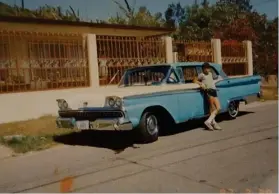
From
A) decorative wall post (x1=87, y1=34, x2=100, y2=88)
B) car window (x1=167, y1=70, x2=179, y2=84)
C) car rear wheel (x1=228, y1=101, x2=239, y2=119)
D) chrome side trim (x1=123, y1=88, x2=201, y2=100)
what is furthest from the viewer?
decorative wall post (x1=87, y1=34, x2=100, y2=88)

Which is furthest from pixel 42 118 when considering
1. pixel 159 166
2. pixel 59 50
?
pixel 159 166

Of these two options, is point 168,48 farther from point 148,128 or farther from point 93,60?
point 148,128

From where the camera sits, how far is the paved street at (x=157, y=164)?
500cm

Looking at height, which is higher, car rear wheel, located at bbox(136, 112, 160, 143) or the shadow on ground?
car rear wheel, located at bbox(136, 112, 160, 143)

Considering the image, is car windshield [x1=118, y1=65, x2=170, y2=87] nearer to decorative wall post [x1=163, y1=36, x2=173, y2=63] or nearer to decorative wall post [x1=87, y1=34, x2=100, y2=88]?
decorative wall post [x1=87, y1=34, x2=100, y2=88]

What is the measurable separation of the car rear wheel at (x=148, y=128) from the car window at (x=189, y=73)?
151cm

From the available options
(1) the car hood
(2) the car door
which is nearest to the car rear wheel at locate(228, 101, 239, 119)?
(2) the car door

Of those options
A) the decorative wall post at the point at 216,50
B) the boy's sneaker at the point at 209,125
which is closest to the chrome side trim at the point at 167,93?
the boy's sneaker at the point at 209,125

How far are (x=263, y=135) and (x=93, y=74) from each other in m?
6.10

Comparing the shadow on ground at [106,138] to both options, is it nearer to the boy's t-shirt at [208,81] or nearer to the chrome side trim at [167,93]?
the chrome side trim at [167,93]

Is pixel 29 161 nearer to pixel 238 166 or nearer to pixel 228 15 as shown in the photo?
pixel 238 166

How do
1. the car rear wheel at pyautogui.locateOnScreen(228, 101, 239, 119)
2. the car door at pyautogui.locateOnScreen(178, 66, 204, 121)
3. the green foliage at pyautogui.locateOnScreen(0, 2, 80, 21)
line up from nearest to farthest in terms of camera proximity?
the car door at pyautogui.locateOnScreen(178, 66, 204, 121)
the car rear wheel at pyautogui.locateOnScreen(228, 101, 239, 119)
the green foliage at pyautogui.locateOnScreen(0, 2, 80, 21)

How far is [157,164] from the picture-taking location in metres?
5.98

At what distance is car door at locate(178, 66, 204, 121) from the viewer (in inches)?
328
